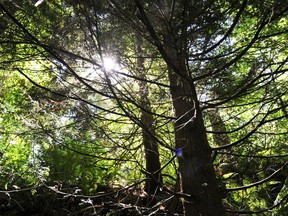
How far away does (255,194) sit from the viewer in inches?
159

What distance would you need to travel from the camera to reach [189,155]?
9.52 ft

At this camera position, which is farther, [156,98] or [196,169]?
[156,98]

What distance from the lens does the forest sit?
2543 millimetres

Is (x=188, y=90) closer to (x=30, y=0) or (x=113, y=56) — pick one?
(x=113, y=56)

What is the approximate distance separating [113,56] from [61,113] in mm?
1859

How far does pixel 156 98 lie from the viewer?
17.2ft

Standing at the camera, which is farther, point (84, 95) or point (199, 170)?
point (84, 95)

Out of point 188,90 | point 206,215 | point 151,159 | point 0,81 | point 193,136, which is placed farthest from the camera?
point 151,159

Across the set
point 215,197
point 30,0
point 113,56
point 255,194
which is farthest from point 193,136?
point 30,0

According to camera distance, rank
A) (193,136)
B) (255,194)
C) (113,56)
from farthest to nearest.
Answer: (113,56) < (255,194) < (193,136)

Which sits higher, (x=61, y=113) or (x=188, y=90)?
(x=61, y=113)

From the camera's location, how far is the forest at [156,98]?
100 inches

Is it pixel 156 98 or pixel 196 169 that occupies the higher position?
pixel 156 98

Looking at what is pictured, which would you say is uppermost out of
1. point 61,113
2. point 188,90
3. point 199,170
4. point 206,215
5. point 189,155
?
point 61,113
